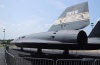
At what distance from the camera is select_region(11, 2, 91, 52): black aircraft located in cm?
1103

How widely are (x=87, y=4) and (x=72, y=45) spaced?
152 inches

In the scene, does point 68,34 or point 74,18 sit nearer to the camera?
point 68,34

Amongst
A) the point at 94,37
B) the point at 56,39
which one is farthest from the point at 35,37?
the point at 94,37

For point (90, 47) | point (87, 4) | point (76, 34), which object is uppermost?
point (87, 4)

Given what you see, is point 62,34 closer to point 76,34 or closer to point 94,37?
point 76,34

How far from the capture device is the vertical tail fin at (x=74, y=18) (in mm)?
12773

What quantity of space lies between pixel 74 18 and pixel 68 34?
3001 mm

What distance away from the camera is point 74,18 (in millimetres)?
13750

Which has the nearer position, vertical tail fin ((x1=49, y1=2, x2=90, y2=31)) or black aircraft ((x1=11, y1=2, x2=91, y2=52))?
black aircraft ((x1=11, y1=2, x2=91, y2=52))

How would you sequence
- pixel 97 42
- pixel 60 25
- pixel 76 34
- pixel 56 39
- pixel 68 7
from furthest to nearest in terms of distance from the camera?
pixel 68 7 → pixel 60 25 → pixel 97 42 → pixel 56 39 → pixel 76 34

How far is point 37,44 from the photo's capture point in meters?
12.2

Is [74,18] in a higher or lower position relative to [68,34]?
higher

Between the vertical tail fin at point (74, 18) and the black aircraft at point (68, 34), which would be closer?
the black aircraft at point (68, 34)

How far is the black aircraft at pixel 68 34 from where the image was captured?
434 inches
